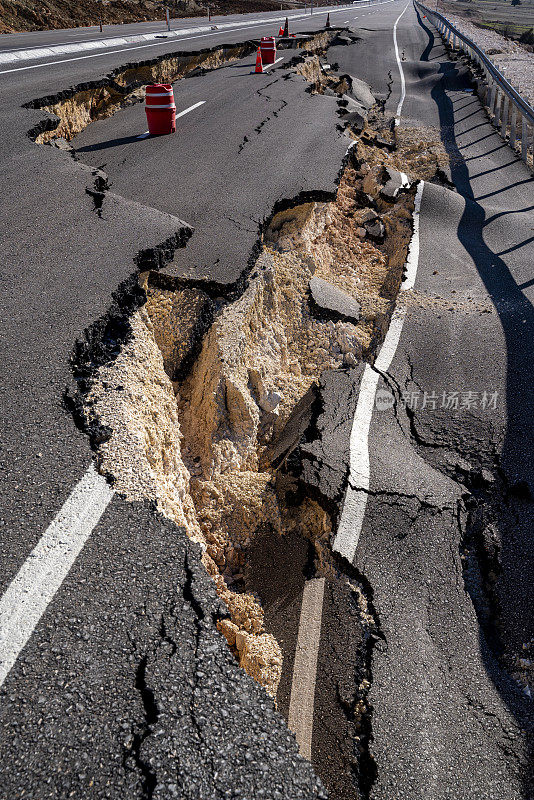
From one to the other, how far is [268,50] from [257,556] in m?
16.0

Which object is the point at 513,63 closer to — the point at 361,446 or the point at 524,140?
the point at 524,140

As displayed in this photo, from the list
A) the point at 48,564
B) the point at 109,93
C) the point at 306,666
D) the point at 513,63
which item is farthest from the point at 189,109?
the point at 513,63

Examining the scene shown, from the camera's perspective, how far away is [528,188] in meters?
10.2

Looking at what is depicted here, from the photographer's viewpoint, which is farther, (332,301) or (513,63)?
(513,63)

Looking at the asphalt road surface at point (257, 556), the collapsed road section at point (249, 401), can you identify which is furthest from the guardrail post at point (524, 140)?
the collapsed road section at point (249, 401)

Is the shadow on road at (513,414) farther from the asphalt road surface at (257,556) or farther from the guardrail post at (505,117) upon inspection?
the guardrail post at (505,117)

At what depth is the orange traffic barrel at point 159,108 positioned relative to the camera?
834 centimetres

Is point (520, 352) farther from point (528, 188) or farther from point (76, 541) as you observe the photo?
point (528, 188)

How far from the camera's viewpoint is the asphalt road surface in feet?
6.89

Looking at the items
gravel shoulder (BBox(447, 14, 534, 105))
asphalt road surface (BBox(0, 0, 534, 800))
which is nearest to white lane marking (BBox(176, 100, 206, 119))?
asphalt road surface (BBox(0, 0, 534, 800))

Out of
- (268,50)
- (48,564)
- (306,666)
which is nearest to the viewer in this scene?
(48,564)

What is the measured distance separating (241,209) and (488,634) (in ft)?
16.7

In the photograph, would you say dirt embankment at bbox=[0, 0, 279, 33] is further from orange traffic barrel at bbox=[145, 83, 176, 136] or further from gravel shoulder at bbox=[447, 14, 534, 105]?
gravel shoulder at bbox=[447, 14, 534, 105]

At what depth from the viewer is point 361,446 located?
4.25 meters
